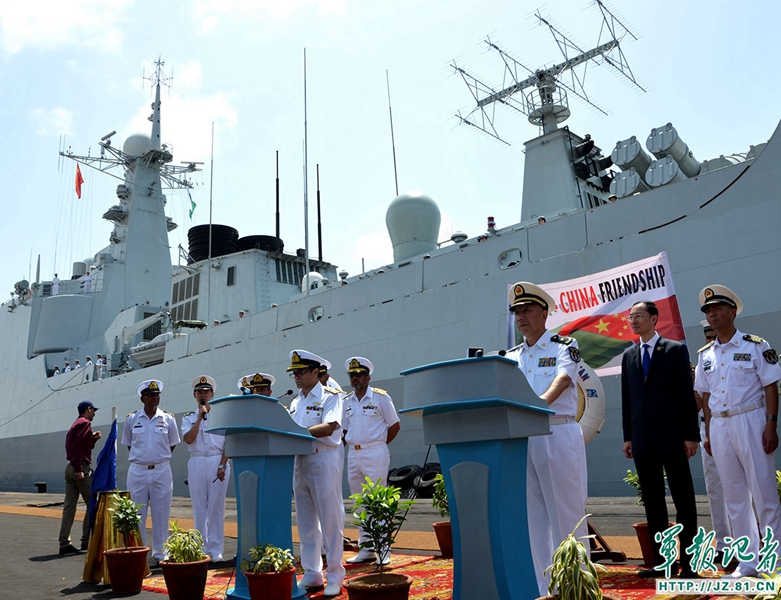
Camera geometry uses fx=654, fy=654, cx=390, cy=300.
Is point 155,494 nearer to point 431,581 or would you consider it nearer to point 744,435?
point 431,581

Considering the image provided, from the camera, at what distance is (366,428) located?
5105 millimetres

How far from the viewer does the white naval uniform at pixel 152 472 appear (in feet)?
17.8

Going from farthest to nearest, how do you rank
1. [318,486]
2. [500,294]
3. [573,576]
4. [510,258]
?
[510,258], [500,294], [318,486], [573,576]

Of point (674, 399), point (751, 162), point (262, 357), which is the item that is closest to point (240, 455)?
point (674, 399)

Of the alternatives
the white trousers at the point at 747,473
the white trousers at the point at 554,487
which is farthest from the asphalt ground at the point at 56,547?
the white trousers at the point at 554,487

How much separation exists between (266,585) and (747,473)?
242cm

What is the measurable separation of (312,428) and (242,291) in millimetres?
15035

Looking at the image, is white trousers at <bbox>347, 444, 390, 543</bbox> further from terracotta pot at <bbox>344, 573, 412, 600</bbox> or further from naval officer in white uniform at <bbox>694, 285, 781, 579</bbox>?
naval officer in white uniform at <bbox>694, 285, 781, 579</bbox>

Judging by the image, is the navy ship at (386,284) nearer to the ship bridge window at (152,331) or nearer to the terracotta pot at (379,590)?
the ship bridge window at (152,331)

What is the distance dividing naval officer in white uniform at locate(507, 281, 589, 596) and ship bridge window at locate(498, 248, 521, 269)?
748 cm

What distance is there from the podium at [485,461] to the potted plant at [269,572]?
3.93 feet

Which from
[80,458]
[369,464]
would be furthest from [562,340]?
[80,458]

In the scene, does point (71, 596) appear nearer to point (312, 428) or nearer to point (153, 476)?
point (153, 476)

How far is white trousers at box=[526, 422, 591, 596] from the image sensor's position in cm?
285
